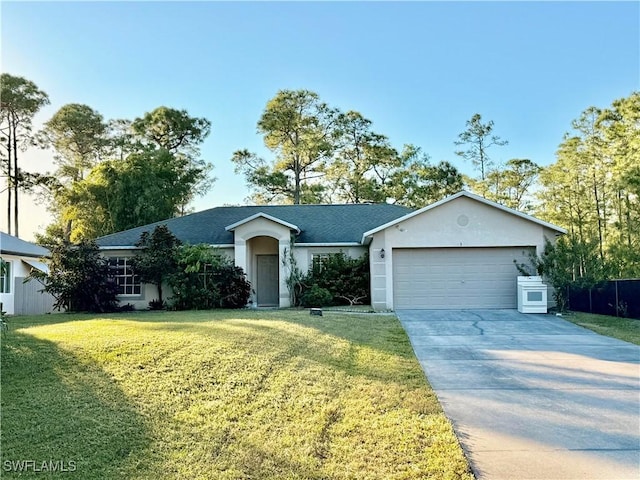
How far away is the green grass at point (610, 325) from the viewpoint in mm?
11531

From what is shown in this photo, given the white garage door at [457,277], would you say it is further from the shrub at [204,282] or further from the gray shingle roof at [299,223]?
the shrub at [204,282]

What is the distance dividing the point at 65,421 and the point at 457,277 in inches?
558

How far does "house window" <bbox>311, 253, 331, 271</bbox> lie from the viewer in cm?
1884

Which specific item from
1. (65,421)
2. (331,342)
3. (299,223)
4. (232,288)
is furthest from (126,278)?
(65,421)

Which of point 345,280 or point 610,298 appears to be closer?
point 610,298

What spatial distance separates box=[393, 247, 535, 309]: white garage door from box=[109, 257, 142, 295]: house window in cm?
1031

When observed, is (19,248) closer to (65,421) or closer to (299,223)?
(299,223)

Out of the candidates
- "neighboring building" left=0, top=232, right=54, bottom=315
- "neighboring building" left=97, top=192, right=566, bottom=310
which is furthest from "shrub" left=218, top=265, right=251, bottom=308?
"neighboring building" left=0, top=232, right=54, bottom=315

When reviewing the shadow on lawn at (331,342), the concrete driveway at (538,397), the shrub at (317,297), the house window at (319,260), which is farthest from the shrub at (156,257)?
the concrete driveway at (538,397)

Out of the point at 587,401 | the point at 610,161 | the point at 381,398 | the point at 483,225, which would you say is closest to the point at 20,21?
the point at 381,398

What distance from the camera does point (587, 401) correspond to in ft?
21.1

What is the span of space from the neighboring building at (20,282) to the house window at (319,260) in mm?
10958

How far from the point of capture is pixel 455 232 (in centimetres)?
1664

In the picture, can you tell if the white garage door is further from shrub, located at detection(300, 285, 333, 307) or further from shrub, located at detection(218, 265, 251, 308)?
shrub, located at detection(218, 265, 251, 308)
